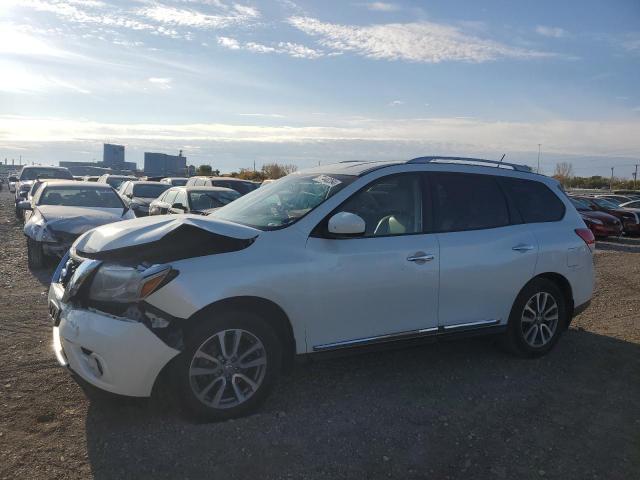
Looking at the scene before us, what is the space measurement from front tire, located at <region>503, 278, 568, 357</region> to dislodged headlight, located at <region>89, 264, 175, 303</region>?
3.21m

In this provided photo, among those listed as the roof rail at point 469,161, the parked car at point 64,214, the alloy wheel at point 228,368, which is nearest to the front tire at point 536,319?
the roof rail at point 469,161

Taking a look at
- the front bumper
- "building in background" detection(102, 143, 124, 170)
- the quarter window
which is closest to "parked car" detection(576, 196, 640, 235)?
the quarter window

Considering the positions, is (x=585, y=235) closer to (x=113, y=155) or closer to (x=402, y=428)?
(x=402, y=428)

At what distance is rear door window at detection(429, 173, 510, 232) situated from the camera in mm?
4758

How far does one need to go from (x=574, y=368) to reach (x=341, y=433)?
8.59ft

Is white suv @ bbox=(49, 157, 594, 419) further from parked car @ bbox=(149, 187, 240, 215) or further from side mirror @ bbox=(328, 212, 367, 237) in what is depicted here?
parked car @ bbox=(149, 187, 240, 215)

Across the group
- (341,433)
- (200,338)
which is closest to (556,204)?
(341,433)

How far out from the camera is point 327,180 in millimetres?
4656

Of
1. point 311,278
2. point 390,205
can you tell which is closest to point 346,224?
point 311,278

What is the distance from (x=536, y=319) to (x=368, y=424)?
226 centimetres

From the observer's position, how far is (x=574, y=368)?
16.9 ft

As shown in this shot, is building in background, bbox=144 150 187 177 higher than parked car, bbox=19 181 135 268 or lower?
higher

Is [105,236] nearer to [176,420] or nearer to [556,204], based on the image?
[176,420]

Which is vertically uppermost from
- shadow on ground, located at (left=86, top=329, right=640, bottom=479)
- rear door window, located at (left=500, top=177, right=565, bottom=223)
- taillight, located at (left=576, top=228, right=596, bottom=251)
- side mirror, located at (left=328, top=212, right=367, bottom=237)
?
rear door window, located at (left=500, top=177, right=565, bottom=223)
